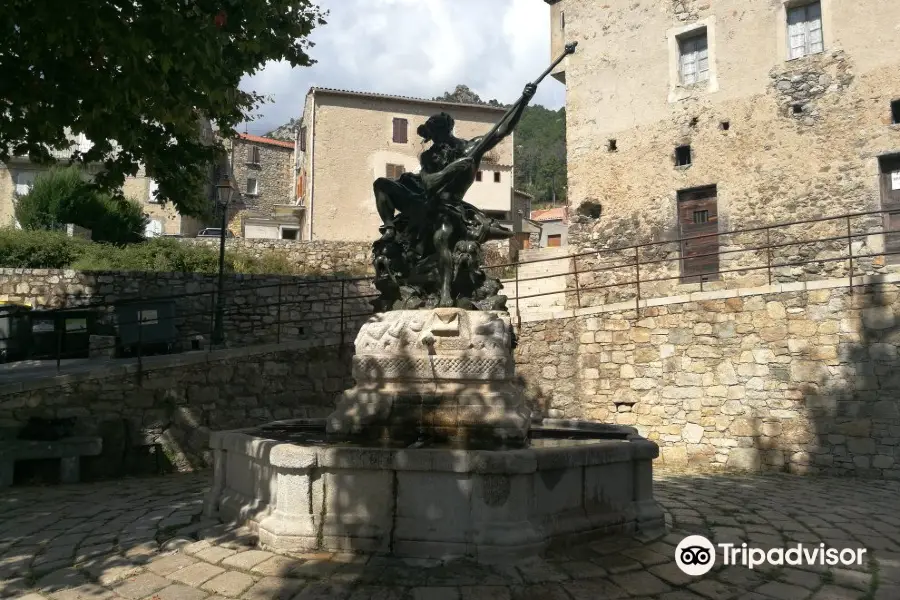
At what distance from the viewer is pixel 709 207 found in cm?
1583

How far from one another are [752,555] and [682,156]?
14027mm

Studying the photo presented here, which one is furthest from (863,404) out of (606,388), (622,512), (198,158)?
(198,158)

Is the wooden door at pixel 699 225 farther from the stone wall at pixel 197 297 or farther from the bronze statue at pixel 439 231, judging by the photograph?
the bronze statue at pixel 439 231

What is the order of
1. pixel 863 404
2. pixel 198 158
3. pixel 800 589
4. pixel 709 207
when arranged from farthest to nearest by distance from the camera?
pixel 709 207, pixel 863 404, pixel 198 158, pixel 800 589

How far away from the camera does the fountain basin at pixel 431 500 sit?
3799mm

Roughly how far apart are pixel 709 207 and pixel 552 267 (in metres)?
5.09

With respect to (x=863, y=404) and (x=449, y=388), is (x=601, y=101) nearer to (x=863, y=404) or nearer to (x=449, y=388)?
(x=863, y=404)

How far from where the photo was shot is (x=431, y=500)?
3.87 metres

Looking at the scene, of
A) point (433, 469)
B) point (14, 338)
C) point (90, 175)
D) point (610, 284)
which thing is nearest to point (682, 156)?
point (610, 284)

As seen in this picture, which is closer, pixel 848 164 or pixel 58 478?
pixel 58 478

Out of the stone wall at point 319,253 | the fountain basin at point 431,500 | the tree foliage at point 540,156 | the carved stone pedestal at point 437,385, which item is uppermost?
the tree foliage at point 540,156

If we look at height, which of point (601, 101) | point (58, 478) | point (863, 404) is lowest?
point (58, 478)

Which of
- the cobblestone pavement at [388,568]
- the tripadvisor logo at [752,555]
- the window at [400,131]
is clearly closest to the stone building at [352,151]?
the window at [400,131]

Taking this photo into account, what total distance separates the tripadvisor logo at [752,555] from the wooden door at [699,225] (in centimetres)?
1210
